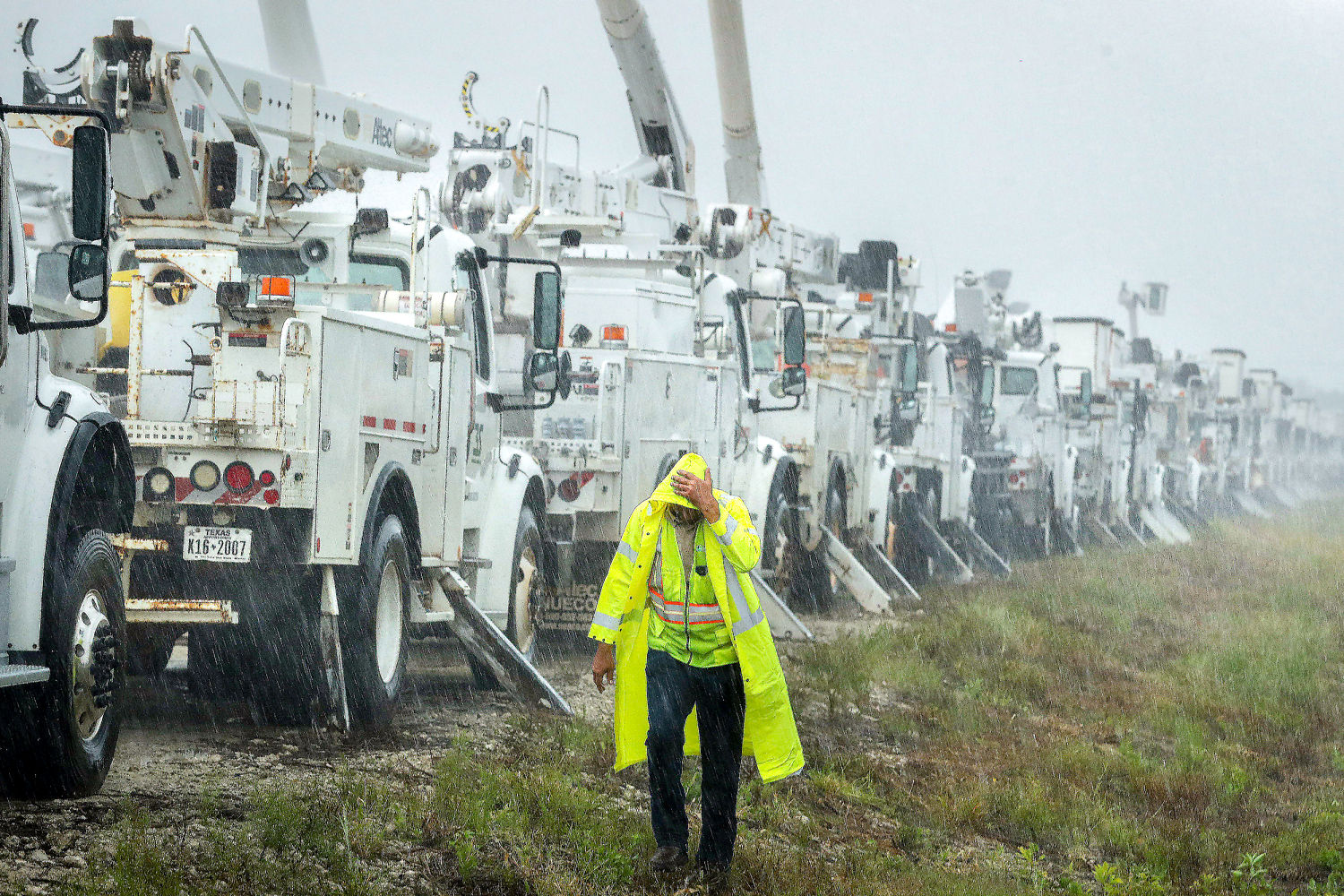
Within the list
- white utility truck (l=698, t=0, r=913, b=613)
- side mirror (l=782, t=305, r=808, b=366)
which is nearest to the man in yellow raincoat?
white utility truck (l=698, t=0, r=913, b=613)

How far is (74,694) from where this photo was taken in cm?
574

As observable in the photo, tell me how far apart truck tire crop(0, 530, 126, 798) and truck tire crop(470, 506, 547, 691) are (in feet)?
12.2

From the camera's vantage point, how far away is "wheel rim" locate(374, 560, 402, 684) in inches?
320

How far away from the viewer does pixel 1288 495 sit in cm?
5928

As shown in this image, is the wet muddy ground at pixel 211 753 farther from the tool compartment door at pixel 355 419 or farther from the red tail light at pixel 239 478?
the red tail light at pixel 239 478

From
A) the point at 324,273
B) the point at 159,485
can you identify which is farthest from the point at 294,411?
the point at 324,273

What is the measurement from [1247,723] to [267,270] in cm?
681

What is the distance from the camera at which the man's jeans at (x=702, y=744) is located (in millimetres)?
6008

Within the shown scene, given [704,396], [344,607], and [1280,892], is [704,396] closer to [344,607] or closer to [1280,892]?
[344,607]

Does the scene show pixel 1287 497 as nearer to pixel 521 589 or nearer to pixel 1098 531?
pixel 1098 531

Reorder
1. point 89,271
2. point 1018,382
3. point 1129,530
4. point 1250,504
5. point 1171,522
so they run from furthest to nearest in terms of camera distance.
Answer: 1. point 1250,504
2. point 1171,522
3. point 1129,530
4. point 1018,382
5. point 89,271

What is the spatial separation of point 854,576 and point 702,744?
32.9 feet

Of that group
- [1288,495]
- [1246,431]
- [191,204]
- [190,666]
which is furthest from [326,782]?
[1288,495]

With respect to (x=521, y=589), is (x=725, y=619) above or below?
above
